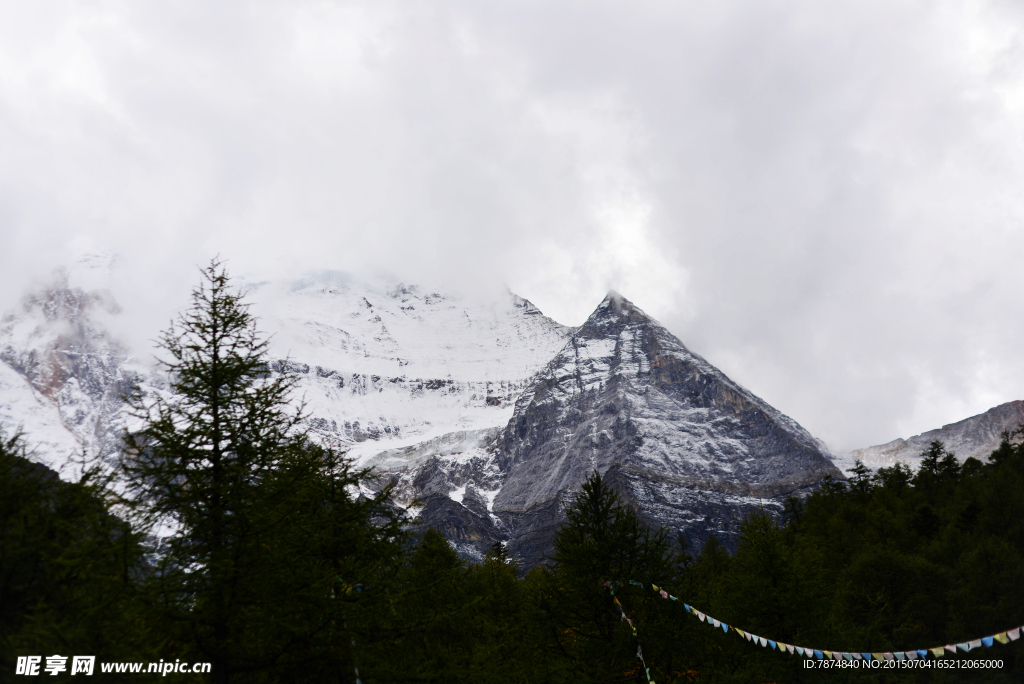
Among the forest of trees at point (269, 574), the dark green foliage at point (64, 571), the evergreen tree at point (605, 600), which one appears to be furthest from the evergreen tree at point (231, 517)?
the evergreen tree at point (605, 600)

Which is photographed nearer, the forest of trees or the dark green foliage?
the dark green foliage

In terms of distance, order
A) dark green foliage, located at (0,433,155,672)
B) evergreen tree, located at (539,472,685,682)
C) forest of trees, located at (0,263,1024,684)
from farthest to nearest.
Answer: evergreen tree, located at (539,472,685,682) < forest of trees, located at (0,263,1024,684) < dark green foliage, located at (0,433,155,672)

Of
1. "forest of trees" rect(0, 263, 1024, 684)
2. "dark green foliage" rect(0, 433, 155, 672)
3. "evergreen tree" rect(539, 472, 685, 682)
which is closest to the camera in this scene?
"dark green foliage" rect(0, 433, 155, 672)

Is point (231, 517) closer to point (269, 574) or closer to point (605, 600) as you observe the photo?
point (269, 574)

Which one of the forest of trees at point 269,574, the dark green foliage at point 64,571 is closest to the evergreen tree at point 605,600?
the forest of trees at point 269,574

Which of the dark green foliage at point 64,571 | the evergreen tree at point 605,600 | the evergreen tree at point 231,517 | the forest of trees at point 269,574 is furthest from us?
the evergreen tree at point 605,600

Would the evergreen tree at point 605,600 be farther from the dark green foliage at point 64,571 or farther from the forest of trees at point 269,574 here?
the dark green foliage at point 64,571

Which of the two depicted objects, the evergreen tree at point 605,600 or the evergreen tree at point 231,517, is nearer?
the evergreen tree at point 231,517

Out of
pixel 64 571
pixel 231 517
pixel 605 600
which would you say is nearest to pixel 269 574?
pixel 231 517

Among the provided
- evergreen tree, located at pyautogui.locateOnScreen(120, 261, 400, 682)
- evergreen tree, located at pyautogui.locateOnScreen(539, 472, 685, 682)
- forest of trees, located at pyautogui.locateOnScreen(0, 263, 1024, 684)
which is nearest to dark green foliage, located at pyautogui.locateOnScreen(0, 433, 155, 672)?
forest of trees, located at pyautogui.locateOnScreen(0, 263, 1024, 684)

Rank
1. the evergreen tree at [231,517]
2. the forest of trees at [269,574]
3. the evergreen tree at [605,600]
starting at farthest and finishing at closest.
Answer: the evergreen tree at [605,600] < the evergreen tree at [231,517] < the forest of trees at [269,574]

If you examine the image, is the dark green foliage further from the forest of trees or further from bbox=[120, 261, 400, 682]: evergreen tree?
bbox=[120, 261, 400, 682]: evergreen tree

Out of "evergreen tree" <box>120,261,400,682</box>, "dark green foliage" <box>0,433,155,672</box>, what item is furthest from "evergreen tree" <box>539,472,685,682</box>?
"dark green foliage" <box>0,433,155,672</box>

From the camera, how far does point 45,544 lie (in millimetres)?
8797
